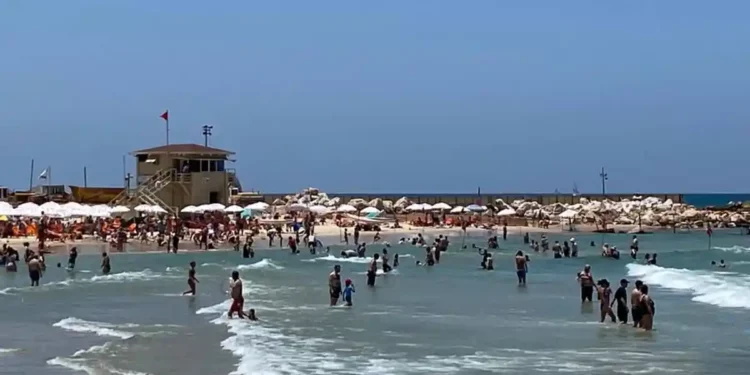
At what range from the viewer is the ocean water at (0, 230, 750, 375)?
17.2 metres

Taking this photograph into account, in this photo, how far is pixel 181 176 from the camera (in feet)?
201

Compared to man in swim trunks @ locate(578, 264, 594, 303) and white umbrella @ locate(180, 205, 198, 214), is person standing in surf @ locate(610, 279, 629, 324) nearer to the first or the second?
man in swim trunks @ locate(578, 264, 594, 303)

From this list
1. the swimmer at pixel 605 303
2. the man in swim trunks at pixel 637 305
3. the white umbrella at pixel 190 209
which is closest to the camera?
the man in swim trunks at pixel 637 305

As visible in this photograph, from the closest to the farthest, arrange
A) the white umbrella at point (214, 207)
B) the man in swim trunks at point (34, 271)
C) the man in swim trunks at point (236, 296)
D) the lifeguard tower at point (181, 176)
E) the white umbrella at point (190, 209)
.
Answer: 1. the man in swim trunks at point (236, 296)
2. the man in swim trunks at point (34, 271)
3. the white umbrella at point (190, 209)
4. the white umbrella at point (214, 207)
5. the lifeguard tower at point (181, 176)

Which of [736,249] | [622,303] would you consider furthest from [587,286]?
[736,249]

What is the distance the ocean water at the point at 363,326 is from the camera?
1725 cm

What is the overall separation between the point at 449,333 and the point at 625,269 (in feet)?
76.8

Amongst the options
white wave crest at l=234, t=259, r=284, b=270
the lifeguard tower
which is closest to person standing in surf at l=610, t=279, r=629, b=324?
white wave crest at l=234, t=259, r=284, b=270

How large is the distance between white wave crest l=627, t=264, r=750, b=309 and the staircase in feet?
92.8

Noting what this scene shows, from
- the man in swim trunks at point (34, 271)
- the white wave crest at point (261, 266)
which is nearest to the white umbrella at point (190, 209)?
the white wave crest at point (261, 266)

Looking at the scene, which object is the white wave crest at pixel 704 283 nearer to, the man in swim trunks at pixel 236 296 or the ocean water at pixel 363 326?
the ocean water at pixel 363 326

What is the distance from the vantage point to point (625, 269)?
4306 centimetres

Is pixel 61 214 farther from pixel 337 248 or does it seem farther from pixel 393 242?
pixel 393 242

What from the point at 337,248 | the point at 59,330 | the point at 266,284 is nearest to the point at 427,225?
the point at 337,248
